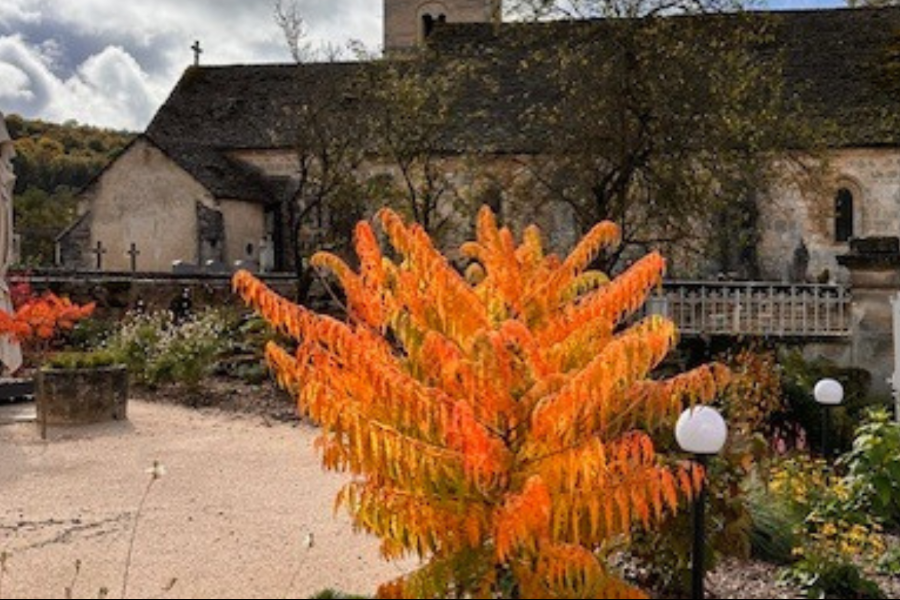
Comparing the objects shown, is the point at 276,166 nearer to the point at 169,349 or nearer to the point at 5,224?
the point at 169,349

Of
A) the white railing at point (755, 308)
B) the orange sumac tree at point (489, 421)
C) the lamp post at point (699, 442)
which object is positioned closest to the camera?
the orange sumac tree at point (489, 421)

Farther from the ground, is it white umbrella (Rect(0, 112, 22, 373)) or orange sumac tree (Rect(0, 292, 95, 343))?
white umbrella (Rect(0, 112, 22, 373))

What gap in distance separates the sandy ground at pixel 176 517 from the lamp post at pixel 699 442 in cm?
202

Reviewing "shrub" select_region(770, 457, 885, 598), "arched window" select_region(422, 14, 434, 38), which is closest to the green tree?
"shrub" select_region(770, 457, 885, 598)

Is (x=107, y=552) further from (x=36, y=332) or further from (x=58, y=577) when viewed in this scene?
(x=36, y=332)

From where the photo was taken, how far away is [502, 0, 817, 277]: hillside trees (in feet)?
55.9

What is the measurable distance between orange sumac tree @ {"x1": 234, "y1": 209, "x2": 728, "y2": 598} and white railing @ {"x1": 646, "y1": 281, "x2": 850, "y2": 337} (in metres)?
10.5

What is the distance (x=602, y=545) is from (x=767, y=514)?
5.91 feet

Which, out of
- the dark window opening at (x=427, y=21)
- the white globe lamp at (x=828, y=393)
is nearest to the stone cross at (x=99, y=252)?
the dark window opening at (x=427, y=21)

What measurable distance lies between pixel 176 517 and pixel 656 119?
11830 mm

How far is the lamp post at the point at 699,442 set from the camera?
5.48 m

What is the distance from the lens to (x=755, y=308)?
16969mm

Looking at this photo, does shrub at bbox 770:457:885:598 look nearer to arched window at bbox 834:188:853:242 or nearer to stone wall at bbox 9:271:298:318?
stone wall at bbox 9:271:298:318

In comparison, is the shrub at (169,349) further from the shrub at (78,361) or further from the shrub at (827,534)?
the shrub at (827,534)
